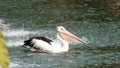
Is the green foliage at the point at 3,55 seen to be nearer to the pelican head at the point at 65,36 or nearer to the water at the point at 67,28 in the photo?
the water at the point at 67,28

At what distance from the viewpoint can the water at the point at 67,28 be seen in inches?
456

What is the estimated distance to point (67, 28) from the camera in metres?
16.8

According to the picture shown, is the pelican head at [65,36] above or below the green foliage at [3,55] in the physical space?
below

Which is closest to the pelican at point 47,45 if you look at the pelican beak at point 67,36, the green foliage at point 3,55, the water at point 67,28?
the pelican beak at point 67,36

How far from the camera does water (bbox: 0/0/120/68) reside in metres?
11.6

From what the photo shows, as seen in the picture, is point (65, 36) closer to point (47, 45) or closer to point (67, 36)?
point (67, 36)

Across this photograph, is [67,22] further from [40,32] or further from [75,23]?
[40,32]

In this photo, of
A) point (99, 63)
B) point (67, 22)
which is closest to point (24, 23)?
point (67, 22)

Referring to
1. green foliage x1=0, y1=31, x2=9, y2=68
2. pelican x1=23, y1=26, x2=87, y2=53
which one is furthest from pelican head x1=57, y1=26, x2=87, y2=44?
green foliage x1=0, y1=31, x2=9, y2=68

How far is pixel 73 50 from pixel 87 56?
1139mm

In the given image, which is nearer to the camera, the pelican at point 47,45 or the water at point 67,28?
the water at point 67,28

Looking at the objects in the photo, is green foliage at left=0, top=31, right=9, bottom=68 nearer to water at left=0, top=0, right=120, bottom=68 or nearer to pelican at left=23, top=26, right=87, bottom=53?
water at left=0, top=0, right=120, bottom=68

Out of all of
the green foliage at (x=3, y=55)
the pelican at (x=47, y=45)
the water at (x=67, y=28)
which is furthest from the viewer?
the pelican at (x=47, y=45)

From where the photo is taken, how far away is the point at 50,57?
12.5 metres
